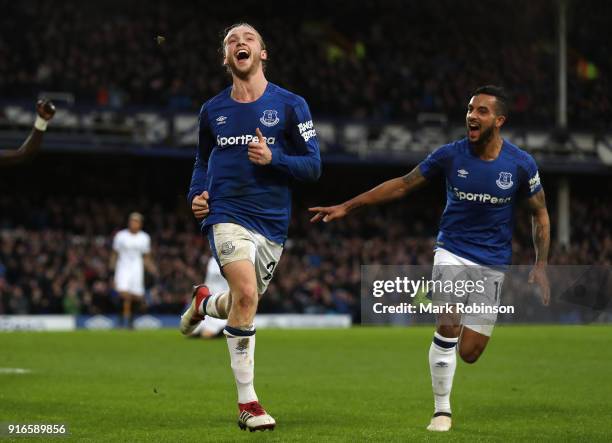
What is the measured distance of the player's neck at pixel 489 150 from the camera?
8.83 m

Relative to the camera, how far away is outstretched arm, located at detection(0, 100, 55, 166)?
865cm

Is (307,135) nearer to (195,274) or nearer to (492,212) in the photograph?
(492,212)

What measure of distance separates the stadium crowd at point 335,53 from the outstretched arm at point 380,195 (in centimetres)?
2750

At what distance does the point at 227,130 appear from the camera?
8211 mm

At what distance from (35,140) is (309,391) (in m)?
4.03

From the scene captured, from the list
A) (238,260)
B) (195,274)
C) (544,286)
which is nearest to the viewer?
(238,260)

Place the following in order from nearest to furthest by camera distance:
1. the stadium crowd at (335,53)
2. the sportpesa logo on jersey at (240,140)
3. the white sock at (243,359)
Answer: the white sock at (243,359) < the sportpesa logo on jersey at (240,140) < the stadium crowd at (335,53)

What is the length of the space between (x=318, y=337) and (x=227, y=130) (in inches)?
597

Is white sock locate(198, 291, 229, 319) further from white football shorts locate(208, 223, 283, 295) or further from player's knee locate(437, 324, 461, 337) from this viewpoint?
player's knee locate(437, 324, 461, 337)

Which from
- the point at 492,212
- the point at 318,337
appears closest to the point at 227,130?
the point at 492,212

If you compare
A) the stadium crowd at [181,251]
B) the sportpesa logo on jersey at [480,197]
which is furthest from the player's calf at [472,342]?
the stadium crowd at [181,251]

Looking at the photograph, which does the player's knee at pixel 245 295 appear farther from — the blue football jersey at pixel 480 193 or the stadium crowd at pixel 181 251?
the stadium crowd at pixel 181 251

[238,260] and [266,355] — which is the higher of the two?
[238,260]

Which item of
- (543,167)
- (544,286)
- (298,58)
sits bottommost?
(544,286)
